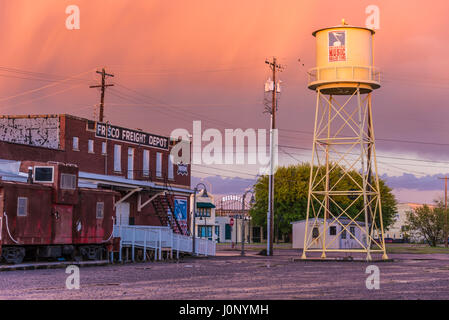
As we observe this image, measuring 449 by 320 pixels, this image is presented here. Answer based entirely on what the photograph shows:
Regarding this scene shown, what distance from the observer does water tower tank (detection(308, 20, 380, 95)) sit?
41938 mm

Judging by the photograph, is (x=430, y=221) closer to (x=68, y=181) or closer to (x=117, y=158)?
(x=117, y=158)

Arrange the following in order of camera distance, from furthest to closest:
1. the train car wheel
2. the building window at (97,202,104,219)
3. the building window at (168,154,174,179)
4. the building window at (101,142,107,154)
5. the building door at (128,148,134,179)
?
the building window at (168,154,174,179) < the building door at (128,148,134,179) < the building window at (101,142,107,154) < the building window at (97,202,104,219) < the train car wheel

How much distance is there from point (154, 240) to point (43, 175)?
978cm

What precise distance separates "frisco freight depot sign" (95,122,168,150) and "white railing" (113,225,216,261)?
8.10 metres

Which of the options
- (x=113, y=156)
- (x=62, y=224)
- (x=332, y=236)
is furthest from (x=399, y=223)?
(x=62, y=224)

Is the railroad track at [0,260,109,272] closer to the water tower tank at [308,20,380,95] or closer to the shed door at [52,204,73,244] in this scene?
the shed door at [52,204,73,244]

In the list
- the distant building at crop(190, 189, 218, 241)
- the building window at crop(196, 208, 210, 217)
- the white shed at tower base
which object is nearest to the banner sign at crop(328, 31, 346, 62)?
the white shed at tower base

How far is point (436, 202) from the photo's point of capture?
108 m

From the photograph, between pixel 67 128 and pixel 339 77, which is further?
pixel 67 128

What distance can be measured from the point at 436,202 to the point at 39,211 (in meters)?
85.5

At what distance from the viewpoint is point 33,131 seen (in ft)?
152

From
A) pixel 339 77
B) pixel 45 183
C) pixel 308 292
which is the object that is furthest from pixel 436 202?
A: pixel 308 292

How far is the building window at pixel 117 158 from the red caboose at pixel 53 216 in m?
11.7
